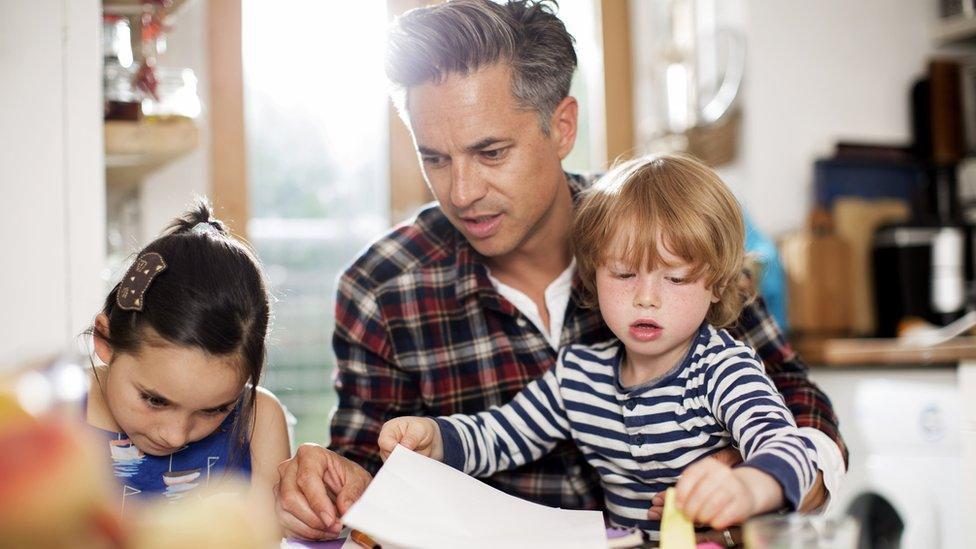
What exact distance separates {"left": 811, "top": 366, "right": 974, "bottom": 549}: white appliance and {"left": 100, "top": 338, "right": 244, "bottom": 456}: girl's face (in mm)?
1638

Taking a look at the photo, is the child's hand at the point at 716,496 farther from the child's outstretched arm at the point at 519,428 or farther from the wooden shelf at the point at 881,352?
the wooden shelf at the point at 881,352

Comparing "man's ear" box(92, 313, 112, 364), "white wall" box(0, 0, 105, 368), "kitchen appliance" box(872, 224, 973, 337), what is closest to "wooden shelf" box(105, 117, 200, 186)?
"white wall" box(0, 0, 105, 368)

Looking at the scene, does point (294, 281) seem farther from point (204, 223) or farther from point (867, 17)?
point (867, 17)

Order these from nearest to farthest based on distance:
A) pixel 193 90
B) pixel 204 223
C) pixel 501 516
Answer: pixel 501 516, pixel 204 223, pixel 193 90

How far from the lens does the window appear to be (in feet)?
9.75

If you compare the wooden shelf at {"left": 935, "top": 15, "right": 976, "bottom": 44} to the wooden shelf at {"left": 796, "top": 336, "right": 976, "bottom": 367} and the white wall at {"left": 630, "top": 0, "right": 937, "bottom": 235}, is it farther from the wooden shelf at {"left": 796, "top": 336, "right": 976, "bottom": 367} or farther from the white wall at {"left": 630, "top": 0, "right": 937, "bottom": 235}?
the wooden shelf at {"left": 796, "top": 336, "right": 976, "bottom": 367}

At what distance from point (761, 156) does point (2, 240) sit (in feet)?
7.50

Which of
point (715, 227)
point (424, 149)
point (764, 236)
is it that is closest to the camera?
point (715, 227)

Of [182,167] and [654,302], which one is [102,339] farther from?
[182,167]

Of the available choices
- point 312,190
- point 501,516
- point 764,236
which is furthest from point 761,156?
point 501,516

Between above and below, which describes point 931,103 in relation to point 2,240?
above

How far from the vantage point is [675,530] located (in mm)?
713

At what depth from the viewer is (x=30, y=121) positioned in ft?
4.76

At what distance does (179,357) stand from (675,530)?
62 cm
